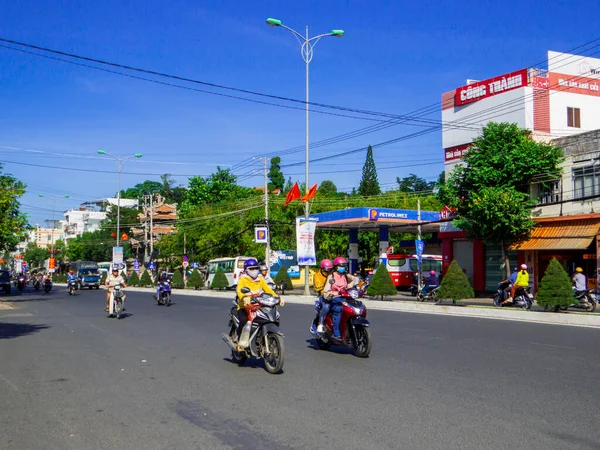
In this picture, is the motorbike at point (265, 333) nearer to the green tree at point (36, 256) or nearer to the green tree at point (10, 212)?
the green tree at point (10, 212)

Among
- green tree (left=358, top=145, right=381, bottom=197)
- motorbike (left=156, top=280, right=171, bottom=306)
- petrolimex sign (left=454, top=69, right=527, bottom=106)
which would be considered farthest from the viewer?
green tree (left=358, top=145, right=381, bottom=197)

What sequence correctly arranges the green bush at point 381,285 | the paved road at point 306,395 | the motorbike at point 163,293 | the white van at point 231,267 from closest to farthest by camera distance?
the paved road at point 306,395 → the motorbike at point 163,293 → the green bush at point 381,285 → the white van at point 231,267

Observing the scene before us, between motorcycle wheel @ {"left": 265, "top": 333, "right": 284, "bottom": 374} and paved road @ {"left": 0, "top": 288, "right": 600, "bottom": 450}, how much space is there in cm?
14

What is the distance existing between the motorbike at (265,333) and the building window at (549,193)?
901 inches

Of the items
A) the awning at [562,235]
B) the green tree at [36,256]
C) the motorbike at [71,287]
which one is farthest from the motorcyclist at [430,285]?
the green tree at [36,256]

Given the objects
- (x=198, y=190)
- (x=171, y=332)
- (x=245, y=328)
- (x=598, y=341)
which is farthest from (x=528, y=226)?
(x=198, y=190)

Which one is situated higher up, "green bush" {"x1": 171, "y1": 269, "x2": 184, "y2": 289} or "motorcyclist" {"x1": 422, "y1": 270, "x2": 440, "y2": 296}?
"motorcyclist" {"x1": 422, "y1": 270, "x2": 440, "y2": 296}

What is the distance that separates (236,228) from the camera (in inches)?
2378

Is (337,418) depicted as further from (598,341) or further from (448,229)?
(448,229)

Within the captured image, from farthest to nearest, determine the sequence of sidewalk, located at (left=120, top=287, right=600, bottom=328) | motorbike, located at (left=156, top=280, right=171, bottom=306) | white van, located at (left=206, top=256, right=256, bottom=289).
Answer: white van, located at (left=206, top=256, right=256, bottom=289) < motorbike, located at (left=156, top=280, right=171, bottom=306) < sidewalk, located at (left=120, top=287, right=600, bottom=328)

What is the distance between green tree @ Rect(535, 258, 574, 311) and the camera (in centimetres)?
1856

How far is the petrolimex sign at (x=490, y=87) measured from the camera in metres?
34.8

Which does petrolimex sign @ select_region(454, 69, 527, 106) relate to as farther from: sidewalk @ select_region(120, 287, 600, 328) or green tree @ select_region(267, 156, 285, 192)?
green tree @ select_region(267, 156, 285, 192)

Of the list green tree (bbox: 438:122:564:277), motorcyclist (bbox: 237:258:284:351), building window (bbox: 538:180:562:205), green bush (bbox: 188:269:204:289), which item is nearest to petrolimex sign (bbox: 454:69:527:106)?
green tree (bbox: 438:122:564:277)
